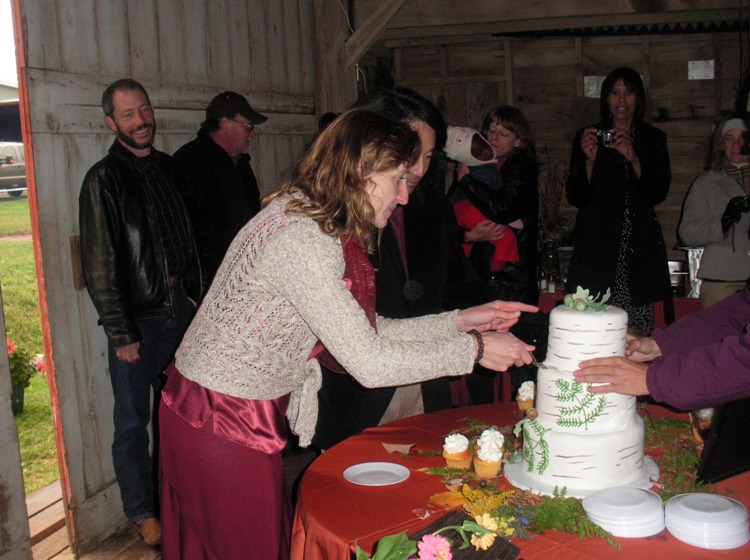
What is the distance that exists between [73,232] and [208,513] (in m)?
1.62

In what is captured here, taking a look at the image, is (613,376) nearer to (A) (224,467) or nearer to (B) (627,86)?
(A) (224,467)

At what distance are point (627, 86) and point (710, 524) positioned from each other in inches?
105

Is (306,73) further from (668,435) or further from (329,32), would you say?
(668,435)

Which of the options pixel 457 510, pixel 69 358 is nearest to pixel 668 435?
pixel 457 510

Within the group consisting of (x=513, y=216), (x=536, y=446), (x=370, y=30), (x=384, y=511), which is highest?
(x=370, y=30)

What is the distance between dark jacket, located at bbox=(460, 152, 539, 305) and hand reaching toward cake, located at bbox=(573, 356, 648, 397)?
1.95 meters

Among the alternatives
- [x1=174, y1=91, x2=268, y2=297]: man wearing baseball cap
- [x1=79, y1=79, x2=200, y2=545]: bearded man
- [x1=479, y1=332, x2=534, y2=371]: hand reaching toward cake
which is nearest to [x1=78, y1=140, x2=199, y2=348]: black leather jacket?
[x1=79, y1=79, x2=200, y2=545]: bearded man

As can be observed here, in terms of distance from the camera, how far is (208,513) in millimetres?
1817

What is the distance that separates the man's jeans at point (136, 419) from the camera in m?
3.13

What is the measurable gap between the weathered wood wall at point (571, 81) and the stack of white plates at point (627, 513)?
5.42 m

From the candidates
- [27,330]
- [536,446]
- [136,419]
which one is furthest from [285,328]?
[27,330]

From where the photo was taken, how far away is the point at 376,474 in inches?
71.1

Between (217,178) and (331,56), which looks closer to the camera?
→ (217,178)

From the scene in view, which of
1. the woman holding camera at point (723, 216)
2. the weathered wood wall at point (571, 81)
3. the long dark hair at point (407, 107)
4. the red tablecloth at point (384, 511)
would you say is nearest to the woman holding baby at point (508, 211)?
the woman holding camera at point (723, 216)
